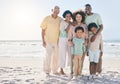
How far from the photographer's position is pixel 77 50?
7496mm

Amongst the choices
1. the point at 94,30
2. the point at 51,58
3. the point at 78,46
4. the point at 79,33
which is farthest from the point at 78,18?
the point at 51,58

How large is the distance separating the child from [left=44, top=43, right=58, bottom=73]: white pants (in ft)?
2.80

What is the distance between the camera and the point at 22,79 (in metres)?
7.78

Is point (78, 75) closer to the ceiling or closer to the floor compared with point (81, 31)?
closer to the floor

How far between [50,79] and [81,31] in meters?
1.37

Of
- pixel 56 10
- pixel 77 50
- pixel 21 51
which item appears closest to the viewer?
pixel 77 50

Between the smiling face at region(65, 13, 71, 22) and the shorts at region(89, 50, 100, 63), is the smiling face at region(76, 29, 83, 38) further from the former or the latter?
the smiling face at region(65, 13, 71, 22)

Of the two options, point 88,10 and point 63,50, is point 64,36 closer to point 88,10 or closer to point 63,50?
point 63,50

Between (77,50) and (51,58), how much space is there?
1.16 meters

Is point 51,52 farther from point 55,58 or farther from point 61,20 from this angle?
point 61,20

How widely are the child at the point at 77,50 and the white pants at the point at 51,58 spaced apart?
0.85m

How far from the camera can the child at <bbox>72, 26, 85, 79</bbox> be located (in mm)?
7411

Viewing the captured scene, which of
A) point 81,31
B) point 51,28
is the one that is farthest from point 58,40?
point 81,31

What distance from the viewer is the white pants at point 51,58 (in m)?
8.21
